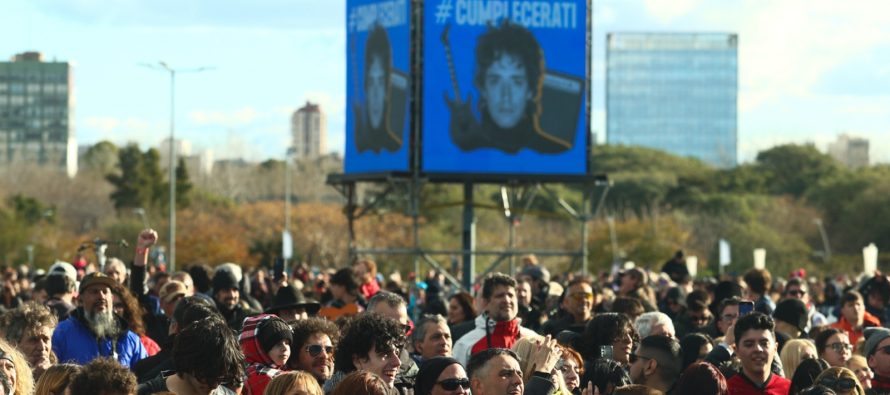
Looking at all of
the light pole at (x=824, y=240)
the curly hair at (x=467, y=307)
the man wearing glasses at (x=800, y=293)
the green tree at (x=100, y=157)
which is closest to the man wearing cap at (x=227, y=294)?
the curly hair at (x=467, y=307)

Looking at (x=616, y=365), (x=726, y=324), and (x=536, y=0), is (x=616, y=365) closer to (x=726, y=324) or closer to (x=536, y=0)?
(x=726, y=324)

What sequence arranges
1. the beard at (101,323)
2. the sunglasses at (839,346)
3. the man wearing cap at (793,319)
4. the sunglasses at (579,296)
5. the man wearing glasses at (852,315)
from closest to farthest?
the beard at (101,323) → the sunglasses at (839,346) → the man wearing cap at (793,319) → the sunglasses at (579,296) → the man wearing glasses at (852,315)

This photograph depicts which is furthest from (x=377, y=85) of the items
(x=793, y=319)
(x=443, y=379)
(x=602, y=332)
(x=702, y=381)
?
(x=443, y=379)

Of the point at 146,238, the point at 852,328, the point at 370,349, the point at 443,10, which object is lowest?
the point at 852,328

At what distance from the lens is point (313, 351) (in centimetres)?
1014

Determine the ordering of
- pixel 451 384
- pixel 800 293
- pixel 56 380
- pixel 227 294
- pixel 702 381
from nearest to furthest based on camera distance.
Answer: pixel 56 380 < pixel 451 384 < pixel 702 381 < pixel 227 294 < pixel 800 293

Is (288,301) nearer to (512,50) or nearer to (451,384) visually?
(451,384)

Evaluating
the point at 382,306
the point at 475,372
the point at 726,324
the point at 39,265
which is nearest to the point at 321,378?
the point at 475,372

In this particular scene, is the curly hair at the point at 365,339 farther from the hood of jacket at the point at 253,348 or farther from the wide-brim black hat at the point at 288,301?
the wide-brim black hat at the point at 288,301

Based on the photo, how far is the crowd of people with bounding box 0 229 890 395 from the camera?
28.2 ft

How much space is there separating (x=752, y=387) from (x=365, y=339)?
2.41m

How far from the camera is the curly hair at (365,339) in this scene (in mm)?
9820

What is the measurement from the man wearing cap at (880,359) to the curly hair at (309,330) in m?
3.61

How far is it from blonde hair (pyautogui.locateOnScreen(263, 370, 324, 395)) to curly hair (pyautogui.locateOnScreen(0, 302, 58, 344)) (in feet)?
8.06
